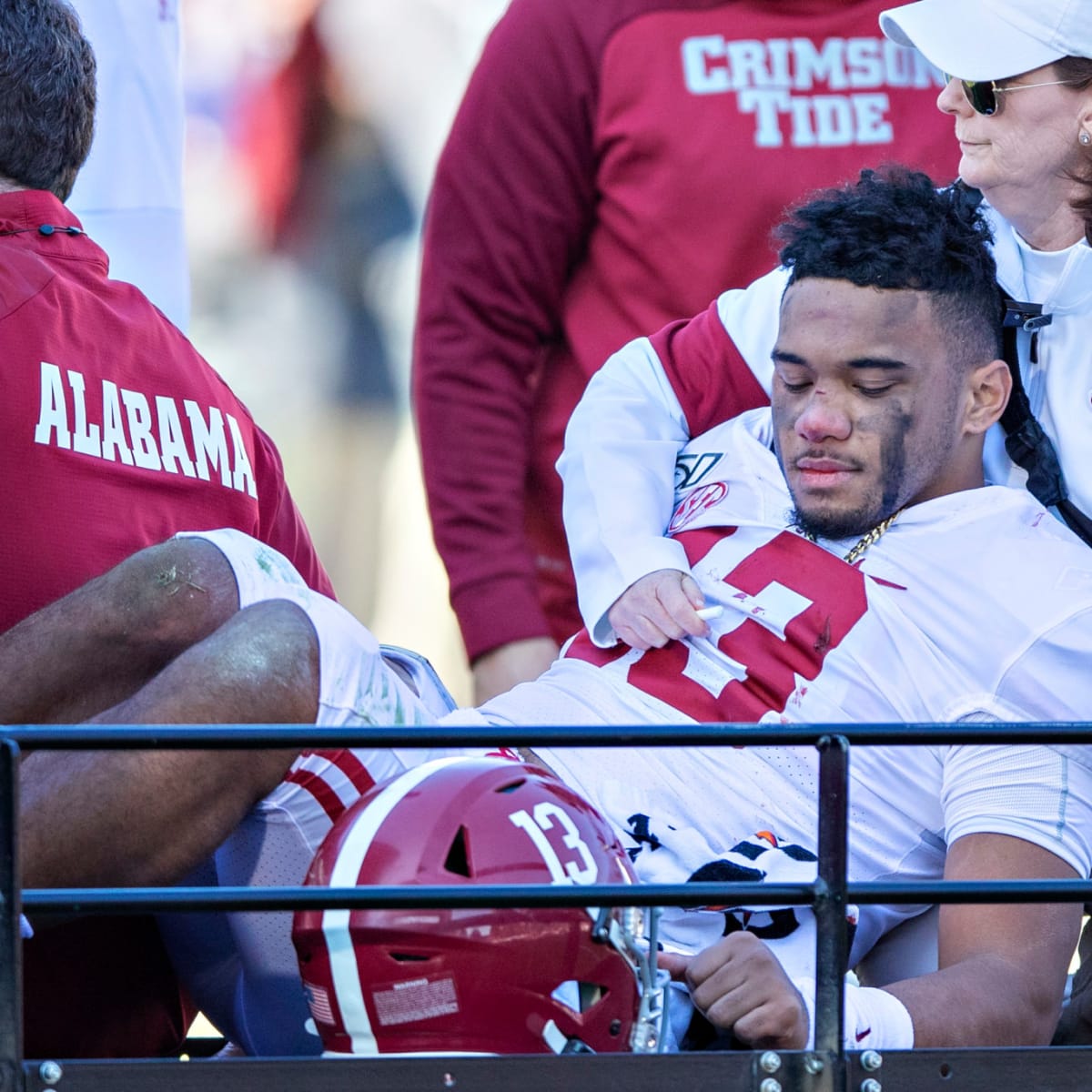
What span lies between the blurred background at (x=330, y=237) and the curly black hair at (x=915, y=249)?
3028mm

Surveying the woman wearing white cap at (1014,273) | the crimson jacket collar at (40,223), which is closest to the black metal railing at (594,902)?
the woman wearing white cap at (1014,273)

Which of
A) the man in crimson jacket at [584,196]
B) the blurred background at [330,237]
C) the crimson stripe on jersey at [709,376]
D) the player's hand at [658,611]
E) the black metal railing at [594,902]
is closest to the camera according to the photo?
the black metal railing at [594,902]

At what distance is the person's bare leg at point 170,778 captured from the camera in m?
2.14

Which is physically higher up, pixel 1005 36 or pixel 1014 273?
pixel 1005 36

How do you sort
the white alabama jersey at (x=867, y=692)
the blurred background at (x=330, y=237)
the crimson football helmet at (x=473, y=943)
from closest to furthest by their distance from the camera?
the crimson football helmet at (x=473, y=943) → the white alabama jersey at (x=867, y=692) → the blurred background at (x=330, y=237)

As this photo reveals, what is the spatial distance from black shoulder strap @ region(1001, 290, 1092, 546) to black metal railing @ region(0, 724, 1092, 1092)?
915mm

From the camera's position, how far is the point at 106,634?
2.35m

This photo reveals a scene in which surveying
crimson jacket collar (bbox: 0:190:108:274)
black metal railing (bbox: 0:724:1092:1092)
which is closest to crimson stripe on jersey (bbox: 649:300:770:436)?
crimson jacket collar (bbox: 0:190:108:274)

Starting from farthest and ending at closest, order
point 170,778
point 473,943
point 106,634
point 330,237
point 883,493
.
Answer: point 330,237, point 883,493, point 106,634, point 170,778, point 473,943

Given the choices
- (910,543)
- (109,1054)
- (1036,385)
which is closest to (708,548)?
(910,543)

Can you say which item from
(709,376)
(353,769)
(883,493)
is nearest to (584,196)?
(709,376)

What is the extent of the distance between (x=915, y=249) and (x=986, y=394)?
0.72ft

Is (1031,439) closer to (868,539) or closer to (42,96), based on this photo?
(868,539)

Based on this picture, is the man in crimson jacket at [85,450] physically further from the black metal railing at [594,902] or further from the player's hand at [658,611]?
the player's hand at [658,611]
